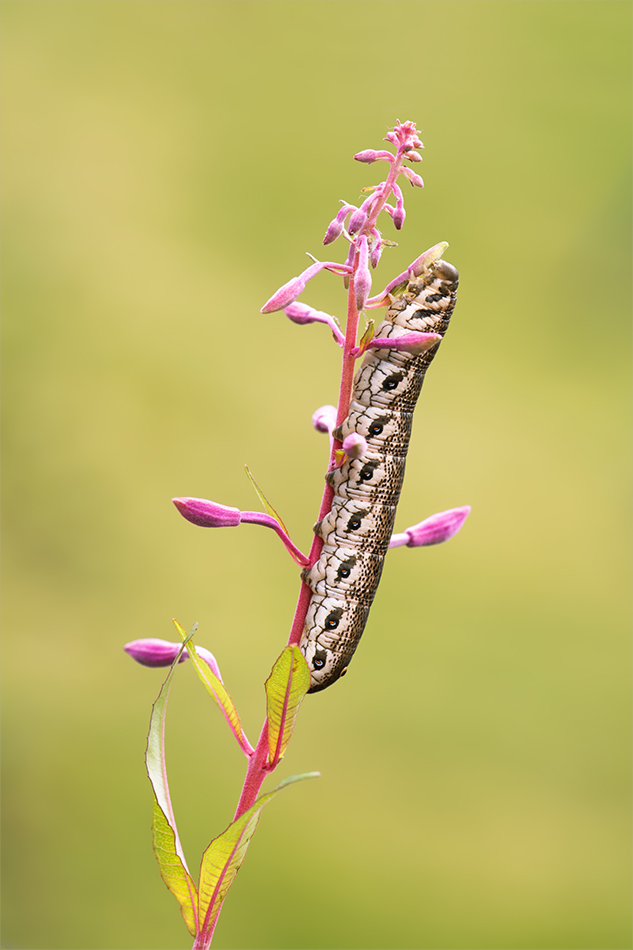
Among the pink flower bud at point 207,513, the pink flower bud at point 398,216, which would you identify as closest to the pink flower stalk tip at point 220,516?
the pink flower bud at point 207,513

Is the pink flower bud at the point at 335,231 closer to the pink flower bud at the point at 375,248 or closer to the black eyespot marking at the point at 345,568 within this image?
the pink flower bud at the point at 375,248

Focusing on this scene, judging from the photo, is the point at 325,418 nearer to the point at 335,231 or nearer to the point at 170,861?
the point at 335,231

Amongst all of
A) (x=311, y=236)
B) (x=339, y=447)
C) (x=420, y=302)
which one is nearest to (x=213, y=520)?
(x=339, y=447)

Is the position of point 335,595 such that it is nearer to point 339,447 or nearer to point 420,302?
point 339,447

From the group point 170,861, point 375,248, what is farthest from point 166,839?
point 375,248

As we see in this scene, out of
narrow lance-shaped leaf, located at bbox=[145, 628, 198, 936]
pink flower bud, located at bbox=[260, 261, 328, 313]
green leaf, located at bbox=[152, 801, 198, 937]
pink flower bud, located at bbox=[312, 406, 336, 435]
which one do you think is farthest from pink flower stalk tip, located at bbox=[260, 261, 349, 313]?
green leaf, located at bbox=[152, 801, 198, 937]

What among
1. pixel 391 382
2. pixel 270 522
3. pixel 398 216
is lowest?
pixel 270 522

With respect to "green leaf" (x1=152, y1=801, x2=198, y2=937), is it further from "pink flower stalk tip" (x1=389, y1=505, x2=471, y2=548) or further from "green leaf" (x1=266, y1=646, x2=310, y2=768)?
"pink flower stalk tip" (x1=389, y1=505, x2=471, y2=548)
